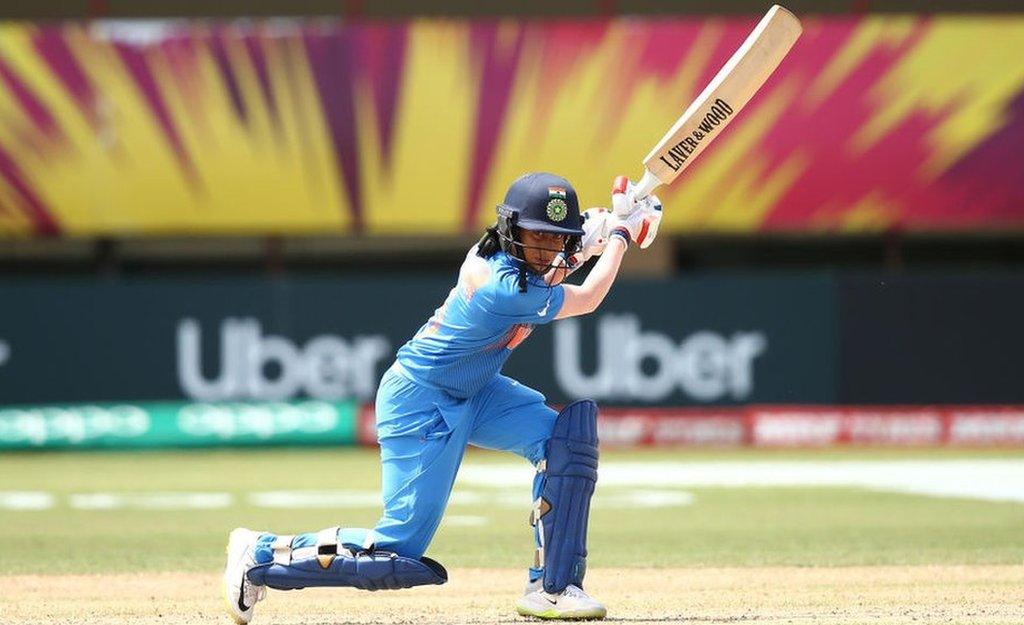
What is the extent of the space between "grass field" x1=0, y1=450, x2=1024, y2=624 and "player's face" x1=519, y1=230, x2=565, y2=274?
137 centimetres

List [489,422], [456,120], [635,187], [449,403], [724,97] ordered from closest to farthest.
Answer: [449,403] < [489,422] < [635,187] < [724,97] < [456,120]

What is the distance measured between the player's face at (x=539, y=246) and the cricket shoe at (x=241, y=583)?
1399mm

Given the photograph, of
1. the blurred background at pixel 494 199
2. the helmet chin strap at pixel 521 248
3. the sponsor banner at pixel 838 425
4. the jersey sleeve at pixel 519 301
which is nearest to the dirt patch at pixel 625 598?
the jersey sleeve at pixel 519 301

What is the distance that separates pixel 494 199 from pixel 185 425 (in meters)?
3.82

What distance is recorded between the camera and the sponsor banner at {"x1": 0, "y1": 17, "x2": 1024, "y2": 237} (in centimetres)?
1792

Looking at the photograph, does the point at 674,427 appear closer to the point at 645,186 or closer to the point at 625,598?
the point at 625,598

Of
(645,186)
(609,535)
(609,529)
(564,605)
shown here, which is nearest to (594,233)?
(645,186)

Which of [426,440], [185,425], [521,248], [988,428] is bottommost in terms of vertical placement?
[426,440]

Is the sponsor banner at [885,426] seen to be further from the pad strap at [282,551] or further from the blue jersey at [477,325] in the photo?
the pad strap at [282,551]

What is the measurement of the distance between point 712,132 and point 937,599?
82.3 inches

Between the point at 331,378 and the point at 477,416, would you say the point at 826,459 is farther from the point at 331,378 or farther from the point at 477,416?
the point at 477,416

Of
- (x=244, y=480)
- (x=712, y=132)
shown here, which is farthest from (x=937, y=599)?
(x=244, y=480)

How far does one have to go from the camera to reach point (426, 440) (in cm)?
631

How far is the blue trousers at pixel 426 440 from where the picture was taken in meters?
6.24
